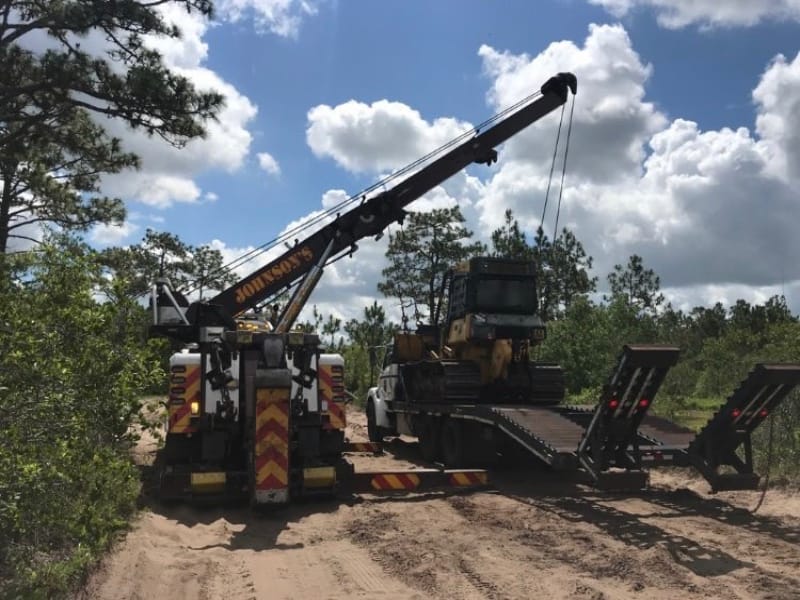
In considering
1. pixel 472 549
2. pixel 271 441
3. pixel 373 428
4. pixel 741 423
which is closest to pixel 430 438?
pixel 373 428

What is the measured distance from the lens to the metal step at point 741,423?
824 cm

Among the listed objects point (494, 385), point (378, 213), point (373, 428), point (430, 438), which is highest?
point (378, 213)

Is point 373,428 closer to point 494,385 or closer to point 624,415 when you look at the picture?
point 494,385

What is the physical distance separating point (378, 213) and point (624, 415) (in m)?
7.52

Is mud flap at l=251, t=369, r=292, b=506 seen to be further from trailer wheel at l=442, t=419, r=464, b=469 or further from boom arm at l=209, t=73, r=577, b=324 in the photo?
boom arm at l=209, t=73, r=577, b=324

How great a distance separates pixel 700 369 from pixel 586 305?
918cm

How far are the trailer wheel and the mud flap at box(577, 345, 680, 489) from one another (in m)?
3.69

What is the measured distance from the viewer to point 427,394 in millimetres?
13711

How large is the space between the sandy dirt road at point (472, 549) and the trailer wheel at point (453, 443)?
1852mm

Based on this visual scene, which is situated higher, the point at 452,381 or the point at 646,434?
the point at 452,381

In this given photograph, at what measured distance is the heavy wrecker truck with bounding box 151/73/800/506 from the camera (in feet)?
27.5

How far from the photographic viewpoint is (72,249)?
6.26 metres

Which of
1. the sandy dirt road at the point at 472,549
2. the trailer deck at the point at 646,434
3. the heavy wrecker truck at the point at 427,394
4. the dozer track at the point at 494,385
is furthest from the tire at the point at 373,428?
the trailer deck at the point at 646,434

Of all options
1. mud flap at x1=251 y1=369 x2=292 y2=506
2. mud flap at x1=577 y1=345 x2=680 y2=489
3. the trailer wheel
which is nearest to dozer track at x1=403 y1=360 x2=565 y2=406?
the trailer wheel
